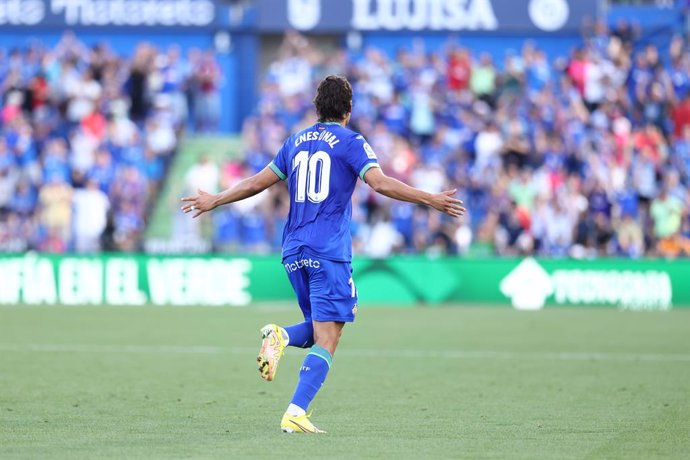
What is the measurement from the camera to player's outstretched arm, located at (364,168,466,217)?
335 inches

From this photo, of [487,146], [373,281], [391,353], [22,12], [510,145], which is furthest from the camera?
[22,12]

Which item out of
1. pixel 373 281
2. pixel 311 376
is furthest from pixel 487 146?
pixel 311 376

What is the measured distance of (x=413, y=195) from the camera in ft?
27.9

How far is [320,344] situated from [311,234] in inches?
29.5

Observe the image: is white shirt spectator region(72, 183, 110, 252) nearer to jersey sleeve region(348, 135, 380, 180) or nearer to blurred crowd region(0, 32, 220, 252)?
blurred crowd region(0, 32, 220, 252)

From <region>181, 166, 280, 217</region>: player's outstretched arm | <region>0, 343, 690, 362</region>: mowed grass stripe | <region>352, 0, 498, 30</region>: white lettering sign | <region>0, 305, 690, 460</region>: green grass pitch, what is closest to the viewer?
<region>0, 305, 690, 460</region>: green grass pitch

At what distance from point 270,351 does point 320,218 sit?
98 centimetres

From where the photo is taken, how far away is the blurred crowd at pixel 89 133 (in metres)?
26.4

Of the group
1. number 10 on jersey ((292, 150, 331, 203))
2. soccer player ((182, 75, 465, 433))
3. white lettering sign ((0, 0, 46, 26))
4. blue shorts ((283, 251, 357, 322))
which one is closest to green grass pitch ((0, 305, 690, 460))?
soccer player ((182, 75, 465, 433))

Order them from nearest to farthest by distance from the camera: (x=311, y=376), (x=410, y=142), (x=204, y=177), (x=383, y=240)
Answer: (x=311, y=376) < (x=383, y=240) < (x=204, y=177) < (x=410, y=142)

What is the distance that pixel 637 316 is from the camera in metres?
22.1

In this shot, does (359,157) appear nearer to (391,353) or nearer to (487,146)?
(391,353)

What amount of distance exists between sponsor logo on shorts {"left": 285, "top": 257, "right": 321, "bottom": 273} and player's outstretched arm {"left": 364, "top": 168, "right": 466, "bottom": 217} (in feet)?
2.17

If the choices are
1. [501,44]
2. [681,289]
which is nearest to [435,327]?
[681,289]
